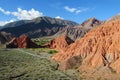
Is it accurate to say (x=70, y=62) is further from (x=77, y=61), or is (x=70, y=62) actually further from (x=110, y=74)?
(x=110, y=74)

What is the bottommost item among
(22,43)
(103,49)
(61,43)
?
(103,49)

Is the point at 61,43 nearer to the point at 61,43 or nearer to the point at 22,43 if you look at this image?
the point at 61,43

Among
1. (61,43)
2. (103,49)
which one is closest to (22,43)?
(61,43)

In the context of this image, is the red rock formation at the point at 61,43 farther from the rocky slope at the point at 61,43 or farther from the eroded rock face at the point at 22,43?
the eroded rock face at the point at 22,43

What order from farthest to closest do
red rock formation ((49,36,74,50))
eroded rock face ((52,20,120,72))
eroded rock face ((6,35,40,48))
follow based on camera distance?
eroded rock face ((6,35,40,48))
red rock formation ((49,36,74,50))
eroded rock face ((52,20,120,72))

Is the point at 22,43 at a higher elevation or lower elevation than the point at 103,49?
higher

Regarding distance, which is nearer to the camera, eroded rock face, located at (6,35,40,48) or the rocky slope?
the rocky slope

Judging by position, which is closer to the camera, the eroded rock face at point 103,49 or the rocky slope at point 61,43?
the eroded rock face at point 103,49

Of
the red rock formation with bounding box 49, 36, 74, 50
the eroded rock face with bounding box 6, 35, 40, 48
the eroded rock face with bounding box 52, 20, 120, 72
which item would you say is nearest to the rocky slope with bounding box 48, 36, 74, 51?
the red rock formation with bounding box 49, 36, 74, 50

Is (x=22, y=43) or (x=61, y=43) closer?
(x=61, y=43)

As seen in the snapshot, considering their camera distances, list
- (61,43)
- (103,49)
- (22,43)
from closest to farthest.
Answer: (103,49) < (61,43) < (22,43)

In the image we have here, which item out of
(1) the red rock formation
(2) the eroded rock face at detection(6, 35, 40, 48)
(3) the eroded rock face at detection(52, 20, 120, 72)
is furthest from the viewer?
(2) the eroded rock face at detection(6, 35, 40, 48)

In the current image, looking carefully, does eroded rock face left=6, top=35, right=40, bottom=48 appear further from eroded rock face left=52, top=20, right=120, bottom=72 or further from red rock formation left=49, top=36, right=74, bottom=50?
eroded rock face left=52, top=20, right=120, bottom=72

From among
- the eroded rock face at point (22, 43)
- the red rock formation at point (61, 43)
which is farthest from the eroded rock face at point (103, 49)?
the eroded rock face at point (22, 43)
